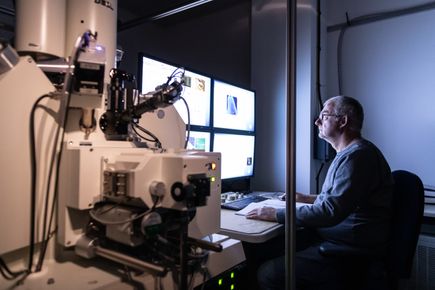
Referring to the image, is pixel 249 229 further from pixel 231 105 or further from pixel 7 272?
pixel 231 105

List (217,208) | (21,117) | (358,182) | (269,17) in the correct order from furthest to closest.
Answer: (269,17) → (358,182) → (217,208) → (21,117)

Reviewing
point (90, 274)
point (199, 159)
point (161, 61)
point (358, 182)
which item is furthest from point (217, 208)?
point (161, 61)

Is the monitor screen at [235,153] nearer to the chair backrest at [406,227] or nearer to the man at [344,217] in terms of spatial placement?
the man at [344,217]

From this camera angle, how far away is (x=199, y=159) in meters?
0.76

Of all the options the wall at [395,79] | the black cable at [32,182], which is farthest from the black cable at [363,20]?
the black cable at [32,182]

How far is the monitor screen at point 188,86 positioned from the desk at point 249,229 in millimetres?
589

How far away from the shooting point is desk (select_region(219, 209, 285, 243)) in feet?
4.34

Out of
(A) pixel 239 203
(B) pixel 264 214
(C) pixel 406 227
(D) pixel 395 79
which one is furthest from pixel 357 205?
(D) pixel 395 79

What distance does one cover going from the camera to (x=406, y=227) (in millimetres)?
1452

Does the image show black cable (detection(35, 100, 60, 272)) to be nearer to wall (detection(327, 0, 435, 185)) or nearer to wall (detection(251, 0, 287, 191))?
wall (detection(251, 0, 287, 191))

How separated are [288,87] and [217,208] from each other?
1.51 feet

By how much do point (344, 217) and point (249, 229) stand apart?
49cm

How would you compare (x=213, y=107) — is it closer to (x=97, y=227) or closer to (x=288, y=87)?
(x=288, y=87)

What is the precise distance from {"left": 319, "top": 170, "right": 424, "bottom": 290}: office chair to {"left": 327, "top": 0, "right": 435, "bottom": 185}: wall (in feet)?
3.60
